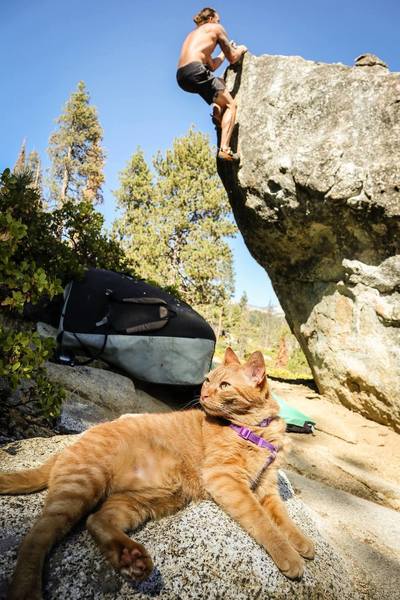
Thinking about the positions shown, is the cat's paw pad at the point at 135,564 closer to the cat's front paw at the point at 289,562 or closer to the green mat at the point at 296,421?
the cat's front paw at the point at 289,562

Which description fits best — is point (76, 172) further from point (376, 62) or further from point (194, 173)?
point (376, 62)

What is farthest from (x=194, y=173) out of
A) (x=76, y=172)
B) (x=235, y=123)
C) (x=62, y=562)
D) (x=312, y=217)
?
(x=62, y=562)

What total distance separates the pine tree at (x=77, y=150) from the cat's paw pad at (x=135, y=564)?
25230mm

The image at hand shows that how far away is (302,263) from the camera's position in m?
7.00

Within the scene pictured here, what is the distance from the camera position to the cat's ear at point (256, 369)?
2.40 meters

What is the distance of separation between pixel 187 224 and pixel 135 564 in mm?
17683

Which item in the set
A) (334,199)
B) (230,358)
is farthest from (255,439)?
(334,199)

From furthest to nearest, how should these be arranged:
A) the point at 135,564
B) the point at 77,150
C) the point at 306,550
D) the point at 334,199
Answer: the point at 77,150
the point at 334,199
the point at 306,550
the point at 135,564

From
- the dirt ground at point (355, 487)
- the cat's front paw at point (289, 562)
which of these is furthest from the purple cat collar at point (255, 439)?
the dirt ground at point (355, 487)

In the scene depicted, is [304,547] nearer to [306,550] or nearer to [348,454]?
[306,550]

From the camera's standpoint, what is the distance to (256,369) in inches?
96.3

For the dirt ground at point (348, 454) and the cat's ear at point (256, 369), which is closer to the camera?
the cat's ear at point (256, 369)

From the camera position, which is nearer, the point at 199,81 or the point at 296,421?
the point at 296,421

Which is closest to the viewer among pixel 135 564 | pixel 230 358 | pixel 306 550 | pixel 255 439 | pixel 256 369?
pixel 135 564
